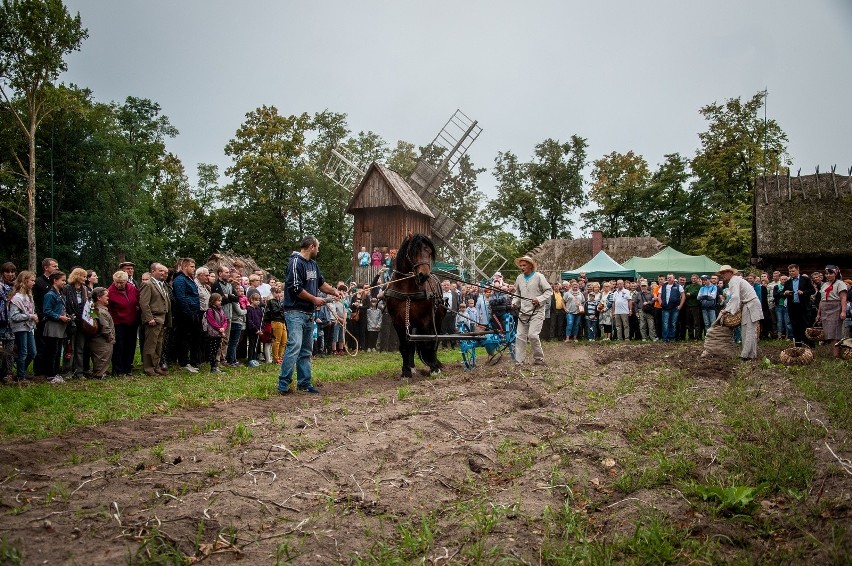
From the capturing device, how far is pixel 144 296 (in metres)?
11.0

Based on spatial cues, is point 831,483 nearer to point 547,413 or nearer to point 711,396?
point 547,413

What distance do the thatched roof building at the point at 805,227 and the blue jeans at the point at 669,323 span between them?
7.33 meters

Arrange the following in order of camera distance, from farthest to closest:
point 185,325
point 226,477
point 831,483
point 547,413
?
point 185,325 < point 547,413 < point 226,477 < point 831,483

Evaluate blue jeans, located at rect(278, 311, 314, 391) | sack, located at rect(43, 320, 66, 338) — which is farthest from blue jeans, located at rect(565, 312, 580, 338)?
sack, located at rect(43, 320, 66, 338)

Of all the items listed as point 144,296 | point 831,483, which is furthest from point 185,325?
point 831,483

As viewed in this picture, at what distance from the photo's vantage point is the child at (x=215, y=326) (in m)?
11.6

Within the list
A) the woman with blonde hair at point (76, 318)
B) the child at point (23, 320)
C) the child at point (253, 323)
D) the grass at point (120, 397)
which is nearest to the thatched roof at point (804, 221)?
the grass at point (120, 397)

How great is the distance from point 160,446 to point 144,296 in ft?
21.2

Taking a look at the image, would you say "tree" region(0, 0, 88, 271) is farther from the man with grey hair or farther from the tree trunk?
the man with grey hair

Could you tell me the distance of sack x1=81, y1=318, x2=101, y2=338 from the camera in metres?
10.5

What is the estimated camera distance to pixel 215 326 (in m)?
11.6

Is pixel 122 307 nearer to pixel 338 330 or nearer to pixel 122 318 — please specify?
pixel 122 318

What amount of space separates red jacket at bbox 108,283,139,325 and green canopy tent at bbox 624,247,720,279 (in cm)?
2335

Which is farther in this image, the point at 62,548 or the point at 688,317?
the point at 688,317
